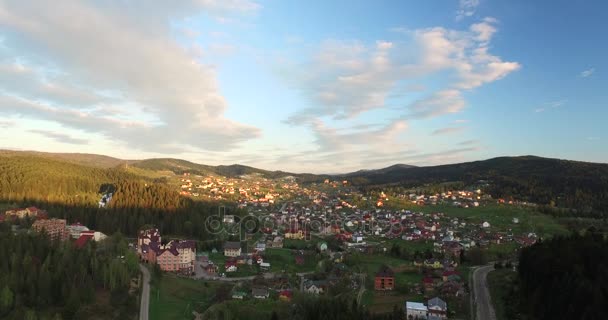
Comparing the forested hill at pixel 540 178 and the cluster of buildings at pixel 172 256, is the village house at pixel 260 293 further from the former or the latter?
the forested hill at pixel 540 178

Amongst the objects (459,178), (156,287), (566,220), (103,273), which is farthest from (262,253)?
(459,178)

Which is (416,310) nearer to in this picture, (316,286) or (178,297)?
(316,286)

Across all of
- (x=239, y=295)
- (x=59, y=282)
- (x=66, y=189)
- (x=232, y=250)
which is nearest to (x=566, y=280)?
(x=239, y=295)

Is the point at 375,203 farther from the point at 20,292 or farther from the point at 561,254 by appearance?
the point at 20,292

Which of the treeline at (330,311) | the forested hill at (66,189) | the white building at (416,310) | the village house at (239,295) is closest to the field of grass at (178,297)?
the village house at (239,295)

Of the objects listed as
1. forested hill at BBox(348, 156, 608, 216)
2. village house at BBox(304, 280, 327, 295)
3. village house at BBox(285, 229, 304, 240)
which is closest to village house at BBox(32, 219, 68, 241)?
village house at BBox(285, 229, 304, 240)
